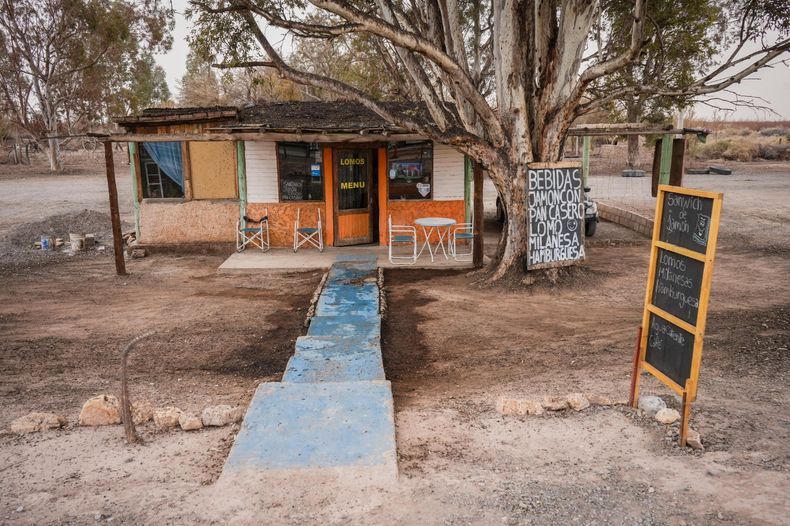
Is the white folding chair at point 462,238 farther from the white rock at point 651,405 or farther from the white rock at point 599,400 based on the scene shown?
the white rock at point 651,405

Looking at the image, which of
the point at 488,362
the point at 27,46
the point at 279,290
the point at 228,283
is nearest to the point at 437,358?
the point at 488,362

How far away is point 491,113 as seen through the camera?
918 cm

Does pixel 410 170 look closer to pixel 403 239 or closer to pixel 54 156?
pixel 403 239

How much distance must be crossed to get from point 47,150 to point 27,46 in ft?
22.0

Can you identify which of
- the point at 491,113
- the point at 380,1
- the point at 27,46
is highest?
the point at 27,46

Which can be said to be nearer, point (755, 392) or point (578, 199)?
point (755, 392)

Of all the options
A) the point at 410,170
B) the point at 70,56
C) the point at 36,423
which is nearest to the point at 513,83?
the point at 410,170

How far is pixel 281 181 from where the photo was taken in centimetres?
1293

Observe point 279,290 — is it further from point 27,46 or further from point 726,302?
point 27,46

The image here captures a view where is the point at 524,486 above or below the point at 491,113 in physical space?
below

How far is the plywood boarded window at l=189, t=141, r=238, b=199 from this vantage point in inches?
513

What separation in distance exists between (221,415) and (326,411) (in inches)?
34.3

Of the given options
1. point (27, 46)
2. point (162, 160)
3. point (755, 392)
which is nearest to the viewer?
point (755, 392)

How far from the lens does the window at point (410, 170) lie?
12.8m
